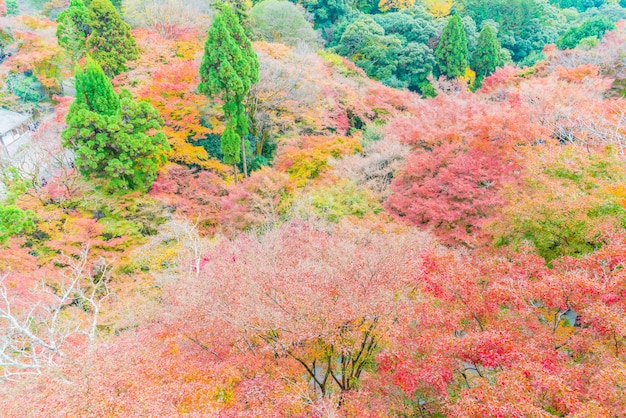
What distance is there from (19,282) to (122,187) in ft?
17.3

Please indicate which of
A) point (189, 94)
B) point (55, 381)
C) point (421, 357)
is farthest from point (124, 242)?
point (421, 357)

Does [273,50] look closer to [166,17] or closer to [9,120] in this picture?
[166,17]

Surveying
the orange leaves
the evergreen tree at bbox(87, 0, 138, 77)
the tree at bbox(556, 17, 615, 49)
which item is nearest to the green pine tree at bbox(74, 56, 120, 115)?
the evergreen tree at bbox(87, 0, 138, 77)

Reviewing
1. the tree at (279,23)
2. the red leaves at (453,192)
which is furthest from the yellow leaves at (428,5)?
the red leaves at (453,192)

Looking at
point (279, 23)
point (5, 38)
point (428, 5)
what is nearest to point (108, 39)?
point (279, 23)

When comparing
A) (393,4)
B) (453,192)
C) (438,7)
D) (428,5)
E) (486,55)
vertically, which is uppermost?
(428,5)

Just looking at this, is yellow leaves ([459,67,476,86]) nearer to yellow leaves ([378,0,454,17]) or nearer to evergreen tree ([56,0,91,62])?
yellow leaves ([378,0,454,17])

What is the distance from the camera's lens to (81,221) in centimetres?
1402

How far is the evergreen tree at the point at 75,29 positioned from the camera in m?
20.6

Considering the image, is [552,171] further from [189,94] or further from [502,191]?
[189,94]

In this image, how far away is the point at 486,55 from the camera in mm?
29875

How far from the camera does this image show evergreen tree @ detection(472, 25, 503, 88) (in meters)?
29.5

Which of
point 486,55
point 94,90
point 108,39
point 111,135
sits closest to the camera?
point 111,135

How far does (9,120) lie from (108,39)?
29.6ft
